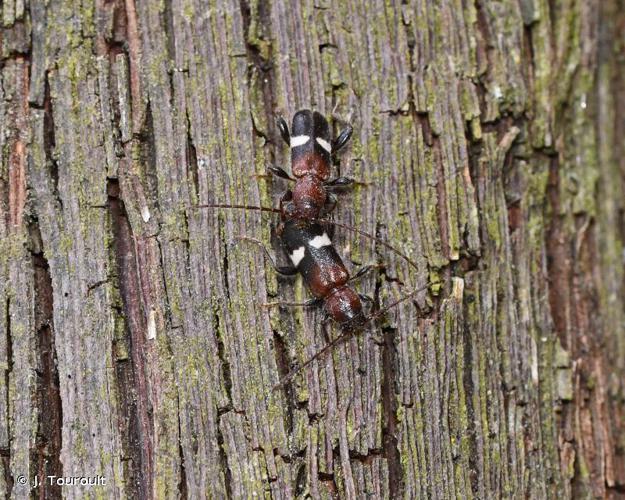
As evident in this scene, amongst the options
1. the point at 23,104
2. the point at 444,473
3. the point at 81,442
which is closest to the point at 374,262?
the point at 444,473

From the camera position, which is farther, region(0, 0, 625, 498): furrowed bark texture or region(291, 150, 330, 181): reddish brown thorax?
region(291, 150, 330, 181): reddish brown thorax

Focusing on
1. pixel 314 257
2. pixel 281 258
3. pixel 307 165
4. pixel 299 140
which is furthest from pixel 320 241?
pixel 299 140

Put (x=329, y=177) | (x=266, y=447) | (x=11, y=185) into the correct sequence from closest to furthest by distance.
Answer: (x=266, y=447)
(x=11, y=185)
(x=329, y=177)

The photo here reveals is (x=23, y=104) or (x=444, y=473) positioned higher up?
(x=23, y=104)

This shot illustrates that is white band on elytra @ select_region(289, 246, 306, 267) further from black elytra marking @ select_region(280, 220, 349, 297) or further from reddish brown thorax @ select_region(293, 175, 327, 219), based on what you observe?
reddish brown thorax @ select_region(293, 175, 327, 219)

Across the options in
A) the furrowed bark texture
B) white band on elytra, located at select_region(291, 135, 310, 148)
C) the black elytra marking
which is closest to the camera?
the furrowed bark texture

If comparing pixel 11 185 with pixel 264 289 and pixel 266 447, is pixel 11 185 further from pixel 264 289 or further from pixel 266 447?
pixel 266 447

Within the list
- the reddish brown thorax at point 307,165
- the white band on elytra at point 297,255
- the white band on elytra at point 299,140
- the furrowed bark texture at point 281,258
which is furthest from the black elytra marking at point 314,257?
the white band on elytra at point 299,140

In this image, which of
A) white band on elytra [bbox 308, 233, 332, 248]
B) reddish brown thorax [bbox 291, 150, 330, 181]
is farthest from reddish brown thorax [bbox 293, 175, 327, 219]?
white band on elytra [bbox 308, 233, 332, 248]

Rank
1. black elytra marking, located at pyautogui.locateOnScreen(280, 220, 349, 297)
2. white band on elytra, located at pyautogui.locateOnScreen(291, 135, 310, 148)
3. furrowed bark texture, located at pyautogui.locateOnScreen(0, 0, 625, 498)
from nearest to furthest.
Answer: furrowed bark texture, located at pyautogui.locateOnScreen(0, 0, 625, 498) → black elytra marking, located at pyautogui.locateOnScreen(280, 220, 349, 297) → white band on elytra, located at pyautogui.locateOnScreen(291, 135, 310, 148)
